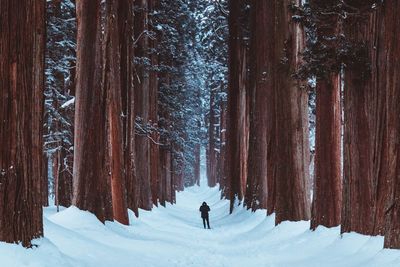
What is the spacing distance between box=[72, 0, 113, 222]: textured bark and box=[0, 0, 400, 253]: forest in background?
3 cm

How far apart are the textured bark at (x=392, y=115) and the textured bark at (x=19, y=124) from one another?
14.3 feet

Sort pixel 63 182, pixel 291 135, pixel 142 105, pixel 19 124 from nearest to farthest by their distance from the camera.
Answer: pixel 19 124 → pixel 291 135 → pixel 63 182 → pixel 142 105

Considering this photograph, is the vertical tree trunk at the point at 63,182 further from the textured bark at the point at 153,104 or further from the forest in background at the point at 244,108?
the textured bark at the point at 153,104

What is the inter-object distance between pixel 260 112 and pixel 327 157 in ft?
30.1

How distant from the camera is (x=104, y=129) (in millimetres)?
12805

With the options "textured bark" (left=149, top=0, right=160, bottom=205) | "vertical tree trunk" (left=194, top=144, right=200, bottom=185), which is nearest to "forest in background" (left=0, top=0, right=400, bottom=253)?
"textured bark" (left=149, top=0, right=160, bottom=205)

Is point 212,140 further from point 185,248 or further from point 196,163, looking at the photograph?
point 185,248

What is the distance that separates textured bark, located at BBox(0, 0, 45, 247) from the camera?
247 inches

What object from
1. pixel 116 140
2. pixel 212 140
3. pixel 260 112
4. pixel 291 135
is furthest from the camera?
pixel 212 140

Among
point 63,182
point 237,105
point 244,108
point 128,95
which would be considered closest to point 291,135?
point 128,95

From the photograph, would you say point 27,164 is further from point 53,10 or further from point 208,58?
point 208,58

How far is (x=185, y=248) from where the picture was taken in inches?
490

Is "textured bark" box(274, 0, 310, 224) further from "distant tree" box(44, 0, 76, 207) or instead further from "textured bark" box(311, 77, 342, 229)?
"distant tree" box(44, 0, 76, 207)

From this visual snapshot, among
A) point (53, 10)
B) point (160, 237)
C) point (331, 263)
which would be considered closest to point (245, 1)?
point (53, 10)
